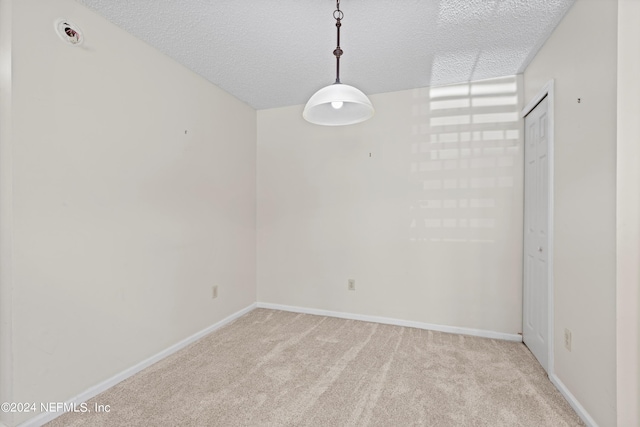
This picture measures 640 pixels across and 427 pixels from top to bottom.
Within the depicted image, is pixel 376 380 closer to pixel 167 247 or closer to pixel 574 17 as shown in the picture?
pixel 167 247

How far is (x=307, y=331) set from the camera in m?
3.05

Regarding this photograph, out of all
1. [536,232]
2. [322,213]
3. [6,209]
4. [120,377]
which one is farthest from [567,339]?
[6,209]

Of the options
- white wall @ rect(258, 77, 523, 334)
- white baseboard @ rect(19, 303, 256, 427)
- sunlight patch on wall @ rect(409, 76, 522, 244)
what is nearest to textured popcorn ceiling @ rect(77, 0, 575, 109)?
sunlight patch on wall @ rect(409, 76, 522, 244)

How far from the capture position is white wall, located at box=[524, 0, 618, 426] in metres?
1.53

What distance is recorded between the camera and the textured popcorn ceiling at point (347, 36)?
1.93 meters

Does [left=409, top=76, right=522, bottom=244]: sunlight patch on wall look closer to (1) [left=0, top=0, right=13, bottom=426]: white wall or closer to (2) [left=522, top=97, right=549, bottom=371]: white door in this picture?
Answer: (2) [left=522, top=97, right=549, bottom=371]: white door

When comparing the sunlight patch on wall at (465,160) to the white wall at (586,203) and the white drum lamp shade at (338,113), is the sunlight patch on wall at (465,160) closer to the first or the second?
the white wall at (586,203)

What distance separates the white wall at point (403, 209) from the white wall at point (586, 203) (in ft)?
2.61

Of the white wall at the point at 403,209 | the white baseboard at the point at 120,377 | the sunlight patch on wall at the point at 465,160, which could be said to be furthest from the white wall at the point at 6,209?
the sunlight patch on wall at the point at 465,160

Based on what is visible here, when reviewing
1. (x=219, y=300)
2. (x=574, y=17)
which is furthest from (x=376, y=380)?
(x=574, y=17)

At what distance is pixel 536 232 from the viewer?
2.48 metres

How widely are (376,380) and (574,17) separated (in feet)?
8.86

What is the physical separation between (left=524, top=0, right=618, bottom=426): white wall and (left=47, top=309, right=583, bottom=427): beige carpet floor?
325mm

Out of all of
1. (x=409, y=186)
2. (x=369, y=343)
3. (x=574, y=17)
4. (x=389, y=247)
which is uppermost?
(x=574, y=17)
